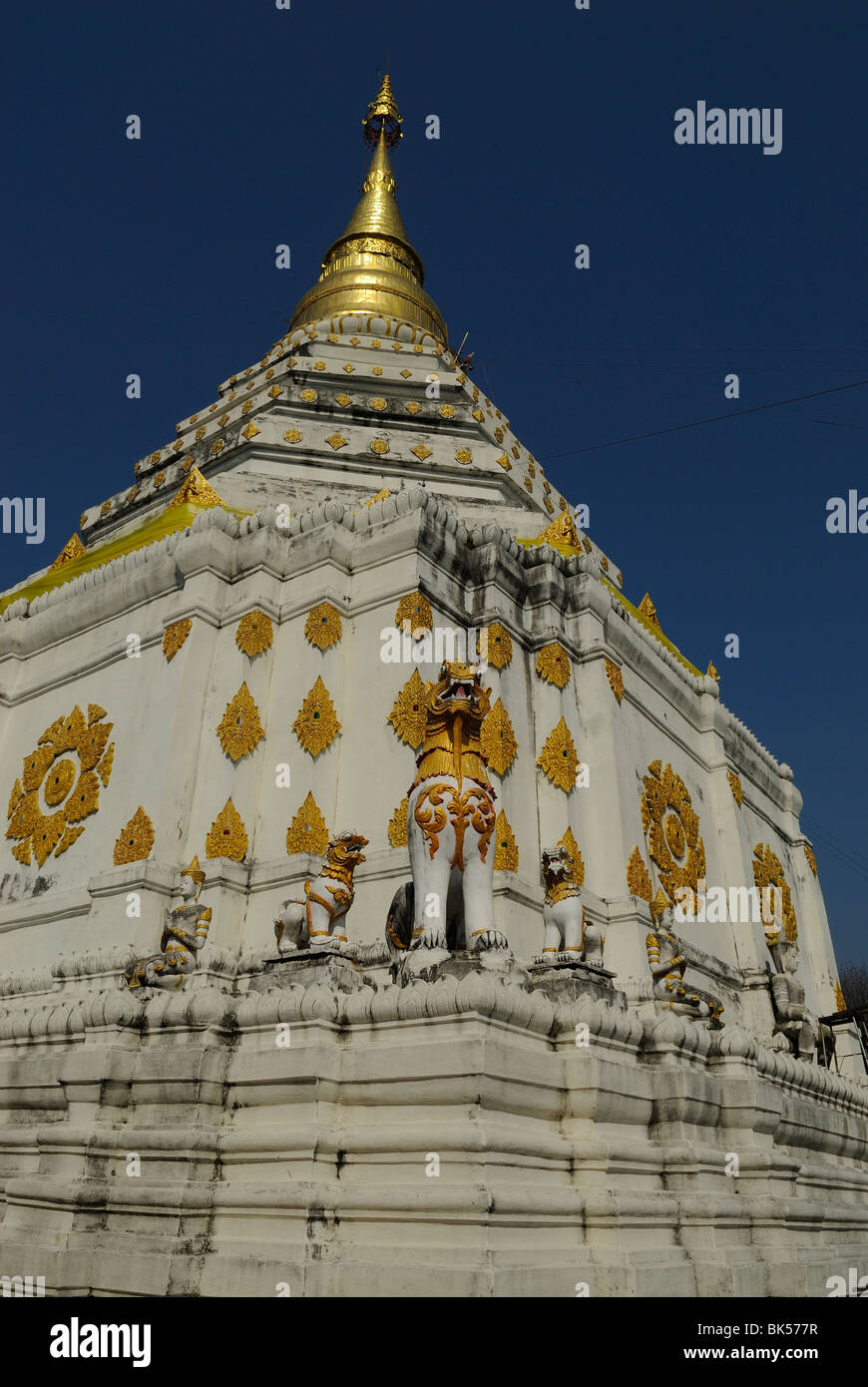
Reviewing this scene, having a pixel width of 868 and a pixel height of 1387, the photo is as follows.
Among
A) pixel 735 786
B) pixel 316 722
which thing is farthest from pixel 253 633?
pixel 735 786

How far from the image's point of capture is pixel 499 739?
14633 mm

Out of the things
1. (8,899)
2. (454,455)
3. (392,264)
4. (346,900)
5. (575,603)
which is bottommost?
(346,900)

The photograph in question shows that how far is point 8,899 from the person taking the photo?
15828 mm

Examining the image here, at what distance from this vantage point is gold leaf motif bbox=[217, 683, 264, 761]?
547 inches

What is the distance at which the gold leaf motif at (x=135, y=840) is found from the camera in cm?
1343

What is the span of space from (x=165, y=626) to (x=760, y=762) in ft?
50.6

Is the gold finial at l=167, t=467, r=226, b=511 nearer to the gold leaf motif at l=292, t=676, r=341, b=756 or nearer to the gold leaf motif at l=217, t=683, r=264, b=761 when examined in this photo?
the gold leaf motif at l=217, t=683, r=264, b=761

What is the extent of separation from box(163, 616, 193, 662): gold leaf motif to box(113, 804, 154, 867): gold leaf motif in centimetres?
264

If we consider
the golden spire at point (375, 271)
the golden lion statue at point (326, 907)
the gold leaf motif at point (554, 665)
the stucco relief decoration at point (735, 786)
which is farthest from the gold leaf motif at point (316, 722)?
the golden spire at point (375, 271)

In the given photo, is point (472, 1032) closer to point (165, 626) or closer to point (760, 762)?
point (165, 626)

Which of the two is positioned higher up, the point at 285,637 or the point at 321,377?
A: the point at 321,377

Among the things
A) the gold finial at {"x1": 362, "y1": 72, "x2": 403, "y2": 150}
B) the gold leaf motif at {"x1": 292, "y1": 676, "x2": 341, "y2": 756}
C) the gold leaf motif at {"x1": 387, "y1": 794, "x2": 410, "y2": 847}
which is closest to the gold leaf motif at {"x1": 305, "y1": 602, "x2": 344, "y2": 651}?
the gold leaf motif at {"x1": 292, "y1": 676, "x2": 341, "y2": 756}

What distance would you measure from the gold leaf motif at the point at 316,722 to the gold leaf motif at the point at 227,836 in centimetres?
143
